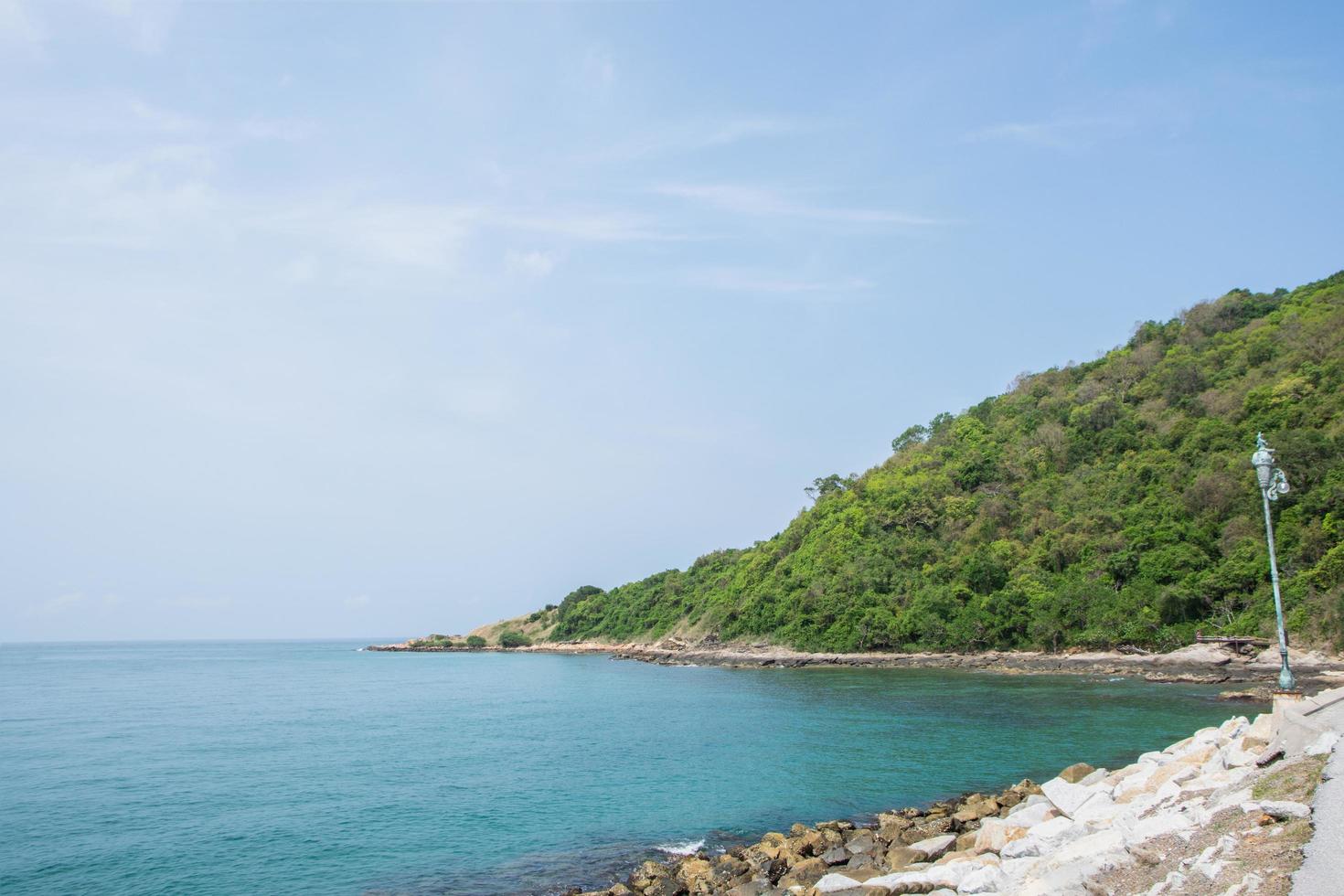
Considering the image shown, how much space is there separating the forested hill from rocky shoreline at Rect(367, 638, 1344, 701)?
1.98 meters

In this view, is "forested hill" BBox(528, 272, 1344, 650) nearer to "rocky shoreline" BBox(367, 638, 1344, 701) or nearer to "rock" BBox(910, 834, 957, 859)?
"rocky shoreline" BBox(367, 638, 1344, 701)

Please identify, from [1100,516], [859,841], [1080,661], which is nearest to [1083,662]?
[1080,661]

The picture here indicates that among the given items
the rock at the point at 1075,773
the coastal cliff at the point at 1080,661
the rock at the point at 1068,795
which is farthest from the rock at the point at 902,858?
the coastal cliff at the point at 1080,661

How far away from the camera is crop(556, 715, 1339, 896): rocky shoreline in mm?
8180

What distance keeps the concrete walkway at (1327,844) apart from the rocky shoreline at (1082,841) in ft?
0.40

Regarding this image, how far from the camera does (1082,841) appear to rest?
10914 millimetres

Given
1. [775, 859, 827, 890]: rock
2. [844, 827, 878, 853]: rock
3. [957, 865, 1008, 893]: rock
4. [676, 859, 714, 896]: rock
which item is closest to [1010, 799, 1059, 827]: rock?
[957, 865, 1008, 893]: rock

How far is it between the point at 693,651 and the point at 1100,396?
175ft

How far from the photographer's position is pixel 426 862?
59.8 feet

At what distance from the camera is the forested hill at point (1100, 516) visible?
173 ft

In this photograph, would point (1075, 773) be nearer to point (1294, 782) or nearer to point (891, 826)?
point (891, 826)

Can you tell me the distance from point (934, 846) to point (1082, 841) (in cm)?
447

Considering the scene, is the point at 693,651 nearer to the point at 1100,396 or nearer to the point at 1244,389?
the point at 1100,396

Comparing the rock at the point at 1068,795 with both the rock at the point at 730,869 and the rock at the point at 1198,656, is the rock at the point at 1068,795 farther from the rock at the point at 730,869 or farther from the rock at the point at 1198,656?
the rock at the point at 1198,656
